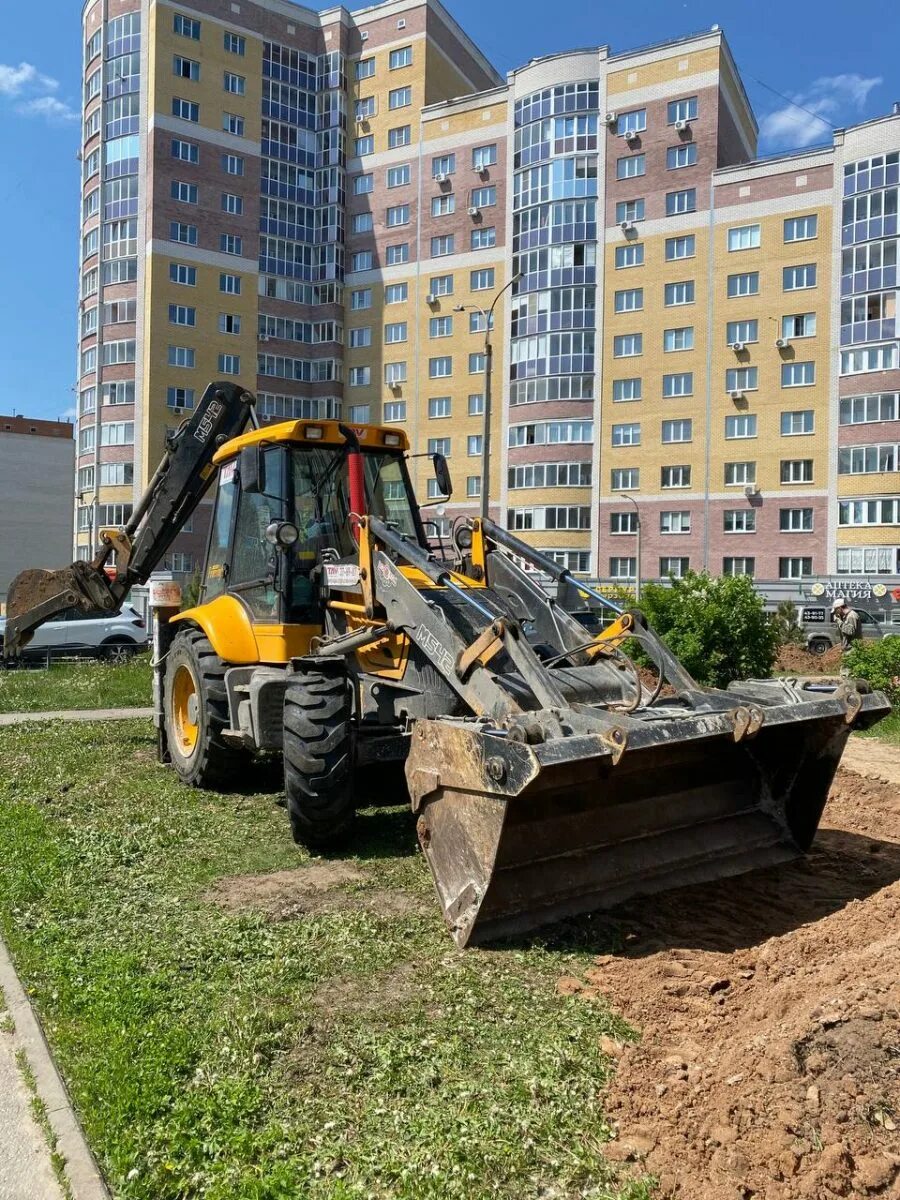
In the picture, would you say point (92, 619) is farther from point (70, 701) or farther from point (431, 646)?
point (431, 646)

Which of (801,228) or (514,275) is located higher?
(801,228)

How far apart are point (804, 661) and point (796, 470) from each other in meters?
24.2

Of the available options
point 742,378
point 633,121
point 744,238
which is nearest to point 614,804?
point 742,378

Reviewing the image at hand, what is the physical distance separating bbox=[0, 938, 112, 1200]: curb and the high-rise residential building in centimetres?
3889

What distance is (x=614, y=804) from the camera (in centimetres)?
573

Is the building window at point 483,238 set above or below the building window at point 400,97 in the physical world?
below

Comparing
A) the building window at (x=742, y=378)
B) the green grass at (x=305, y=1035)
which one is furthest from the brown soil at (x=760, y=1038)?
the building window at (x=742, y=378)

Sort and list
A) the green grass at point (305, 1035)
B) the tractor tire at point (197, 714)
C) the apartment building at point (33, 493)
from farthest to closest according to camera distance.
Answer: the apartment building at point (33, 493) → the tractor tire at point (197, 714) → the green grass at point (305, 1035)

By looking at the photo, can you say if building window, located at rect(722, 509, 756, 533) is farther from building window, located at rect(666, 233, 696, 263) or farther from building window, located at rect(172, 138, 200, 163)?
building window, located at rect(172, 138, 200, 163)

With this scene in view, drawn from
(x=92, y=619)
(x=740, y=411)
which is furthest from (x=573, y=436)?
(x=92, y=619)

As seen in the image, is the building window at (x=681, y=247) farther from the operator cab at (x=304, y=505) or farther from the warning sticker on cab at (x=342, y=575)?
the warning sticker on cab at (x=342, y=575)

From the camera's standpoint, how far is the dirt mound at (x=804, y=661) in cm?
2362

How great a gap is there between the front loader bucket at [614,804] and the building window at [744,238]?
46356mm

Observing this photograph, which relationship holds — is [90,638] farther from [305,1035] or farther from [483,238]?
[483,238]
